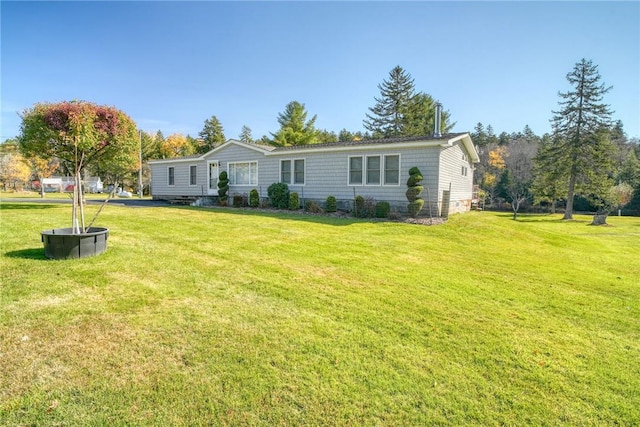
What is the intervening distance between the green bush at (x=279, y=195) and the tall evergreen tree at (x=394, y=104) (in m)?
25.2

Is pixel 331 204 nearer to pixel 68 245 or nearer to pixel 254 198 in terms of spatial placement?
pixel 254 198

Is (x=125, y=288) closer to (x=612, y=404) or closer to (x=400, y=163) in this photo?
(x=612, y=404)

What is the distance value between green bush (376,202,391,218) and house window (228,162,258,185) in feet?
24.6

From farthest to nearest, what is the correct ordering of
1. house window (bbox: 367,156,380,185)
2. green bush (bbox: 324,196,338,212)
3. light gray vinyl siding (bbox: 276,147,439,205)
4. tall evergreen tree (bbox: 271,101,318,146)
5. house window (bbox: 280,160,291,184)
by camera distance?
tall evergreen tree (bbox: 271,101,318,146) < house window (bbox: 280,160,291,184) < green bush (bbox: 324,196,338,212) < house window (bbox: 367,156,380,185) < light gray vinyl siding (bbox: 276,147,439,205)

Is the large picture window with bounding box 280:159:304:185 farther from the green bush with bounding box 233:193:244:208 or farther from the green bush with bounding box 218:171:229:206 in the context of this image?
the green bush with bounding box 218:171:229:206

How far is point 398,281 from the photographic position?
15.3 ft

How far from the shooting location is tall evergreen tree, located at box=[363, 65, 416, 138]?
3800cm

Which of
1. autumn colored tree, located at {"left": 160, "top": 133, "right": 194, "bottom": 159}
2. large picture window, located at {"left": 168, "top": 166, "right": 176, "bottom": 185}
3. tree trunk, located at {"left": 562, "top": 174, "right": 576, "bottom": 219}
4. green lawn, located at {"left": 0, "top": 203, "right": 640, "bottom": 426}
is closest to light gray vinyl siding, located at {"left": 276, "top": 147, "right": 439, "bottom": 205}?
Result: green lawn, located at {"left": 0, "top": 203, "right": 640, "bottom": 426}

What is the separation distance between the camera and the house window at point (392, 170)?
13.4m

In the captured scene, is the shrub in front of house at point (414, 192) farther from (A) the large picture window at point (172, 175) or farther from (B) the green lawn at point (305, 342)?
(A) the large picture window at point (172, 175)

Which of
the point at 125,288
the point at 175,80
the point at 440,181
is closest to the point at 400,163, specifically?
the point at 440,181

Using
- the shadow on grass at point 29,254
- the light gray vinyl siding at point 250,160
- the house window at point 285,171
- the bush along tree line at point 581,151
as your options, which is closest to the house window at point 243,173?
the light gray vinyl siding at point 250,160

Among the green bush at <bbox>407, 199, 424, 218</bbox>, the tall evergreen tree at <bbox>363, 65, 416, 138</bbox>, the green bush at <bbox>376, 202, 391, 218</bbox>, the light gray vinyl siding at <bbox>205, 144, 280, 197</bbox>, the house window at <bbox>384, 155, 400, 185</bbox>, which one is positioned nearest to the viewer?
the green bush at <bbox>407, 199, 424, 218</bbox>

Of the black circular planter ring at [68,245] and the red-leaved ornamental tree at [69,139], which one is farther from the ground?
the red-leaved ornamental tree at [69,139]
